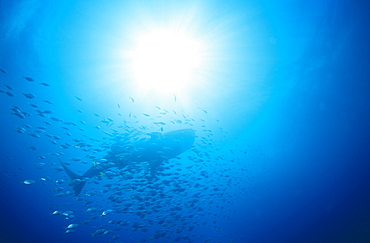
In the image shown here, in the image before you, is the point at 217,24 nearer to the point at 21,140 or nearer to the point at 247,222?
the point at 21,140

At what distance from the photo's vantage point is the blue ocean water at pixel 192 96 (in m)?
9.41

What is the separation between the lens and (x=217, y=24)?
11.6 metres

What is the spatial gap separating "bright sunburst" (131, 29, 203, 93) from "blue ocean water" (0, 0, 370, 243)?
0.53 meters

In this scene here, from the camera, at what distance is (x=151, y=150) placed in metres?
10.5

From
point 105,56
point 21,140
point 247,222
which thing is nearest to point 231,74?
point 105,56

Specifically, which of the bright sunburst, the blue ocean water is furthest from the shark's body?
the bright sunburst

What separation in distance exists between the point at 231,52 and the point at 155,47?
242 inches

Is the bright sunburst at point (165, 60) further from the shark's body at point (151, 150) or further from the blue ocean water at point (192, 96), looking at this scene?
the shark's body at point (151, 150)

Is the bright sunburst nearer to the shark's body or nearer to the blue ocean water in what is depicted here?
the blue ocean water

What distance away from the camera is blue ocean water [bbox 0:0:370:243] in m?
9.41

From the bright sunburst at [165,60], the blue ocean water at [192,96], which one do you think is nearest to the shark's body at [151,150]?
the blue ocean water at [192,96]

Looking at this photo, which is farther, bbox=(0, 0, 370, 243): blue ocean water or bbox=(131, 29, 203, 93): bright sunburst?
bbox=(131, 29, 203, 93): bright sunburst

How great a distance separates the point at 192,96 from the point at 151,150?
8947 mm

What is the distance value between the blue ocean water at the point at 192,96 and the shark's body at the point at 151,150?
63 cm
